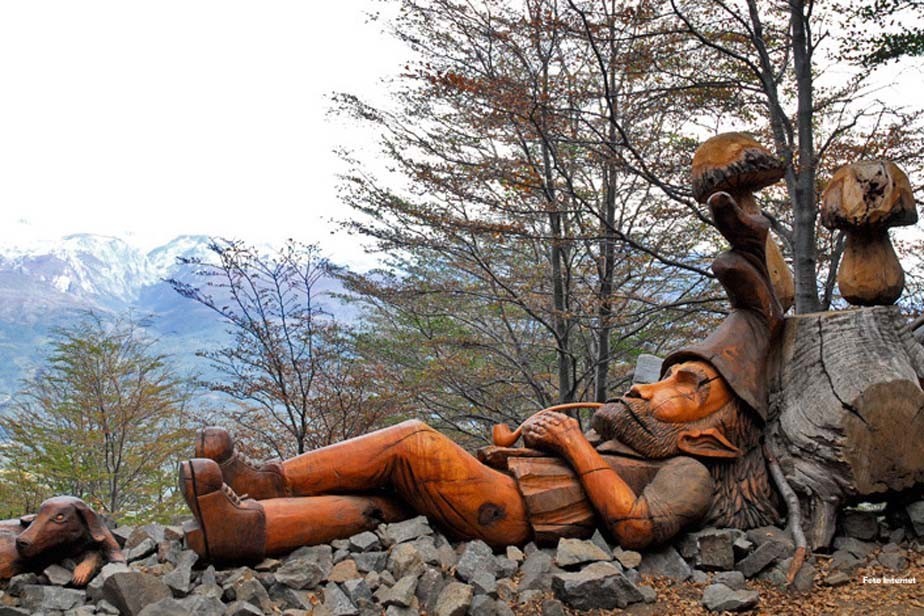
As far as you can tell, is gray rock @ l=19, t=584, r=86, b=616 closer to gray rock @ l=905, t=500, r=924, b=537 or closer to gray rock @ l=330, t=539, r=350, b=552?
gray rock @ l=330, t=539, r=350, b=552

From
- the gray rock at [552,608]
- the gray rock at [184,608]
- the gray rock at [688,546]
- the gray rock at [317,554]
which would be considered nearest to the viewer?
the gray rock at [184,608]

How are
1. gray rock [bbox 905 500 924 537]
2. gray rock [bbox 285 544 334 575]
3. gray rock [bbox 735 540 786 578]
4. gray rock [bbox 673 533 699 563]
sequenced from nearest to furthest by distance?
1. gray rock [bbox 285 544 334 575]
2. gray rock [bbox 735 540 786 578]
3. gray rock [bbox 673 533 699 563]
4. gray rock [bbox 905 500 924 537]

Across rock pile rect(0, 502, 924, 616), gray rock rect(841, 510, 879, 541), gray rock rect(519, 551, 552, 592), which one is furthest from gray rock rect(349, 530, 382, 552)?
gray rock rect(841, 510, 879, 541)

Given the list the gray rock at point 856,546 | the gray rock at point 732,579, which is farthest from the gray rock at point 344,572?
the gray rock at point 856,546

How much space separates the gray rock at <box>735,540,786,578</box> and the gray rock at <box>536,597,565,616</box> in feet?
2.74

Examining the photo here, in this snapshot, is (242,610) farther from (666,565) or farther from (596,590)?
(666,565)

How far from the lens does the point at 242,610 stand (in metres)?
2.21

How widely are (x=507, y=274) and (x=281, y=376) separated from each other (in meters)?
3.38

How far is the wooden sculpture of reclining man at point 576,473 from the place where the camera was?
2746 millimetres

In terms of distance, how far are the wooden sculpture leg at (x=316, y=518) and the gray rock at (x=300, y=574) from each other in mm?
136

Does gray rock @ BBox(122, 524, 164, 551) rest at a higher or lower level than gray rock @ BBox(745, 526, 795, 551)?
higher

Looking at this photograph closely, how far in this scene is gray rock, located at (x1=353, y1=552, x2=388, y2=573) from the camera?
8.63 ft

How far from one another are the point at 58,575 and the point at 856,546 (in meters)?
3.10

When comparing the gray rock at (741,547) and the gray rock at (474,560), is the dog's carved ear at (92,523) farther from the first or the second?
the gray rock at (741,547)
